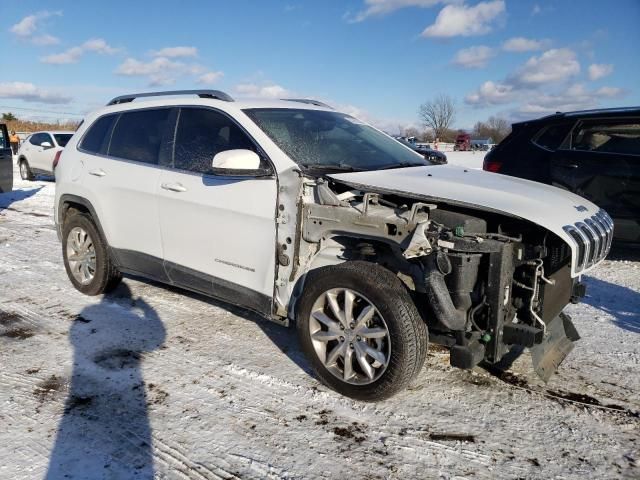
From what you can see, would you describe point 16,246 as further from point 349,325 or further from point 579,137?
point 579,137

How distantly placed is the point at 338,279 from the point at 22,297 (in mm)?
3591

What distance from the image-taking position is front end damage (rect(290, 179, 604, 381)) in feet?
9.49

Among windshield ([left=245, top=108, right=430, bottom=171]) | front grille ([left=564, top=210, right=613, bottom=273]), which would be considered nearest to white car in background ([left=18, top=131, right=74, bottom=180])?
windshield ([left=245, top=108, right=430, bottom=171])

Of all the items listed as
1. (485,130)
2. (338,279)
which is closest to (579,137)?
(338,279)

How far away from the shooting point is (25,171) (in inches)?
650

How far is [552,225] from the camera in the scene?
9.14ft

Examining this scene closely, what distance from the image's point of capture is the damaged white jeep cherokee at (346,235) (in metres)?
2.94

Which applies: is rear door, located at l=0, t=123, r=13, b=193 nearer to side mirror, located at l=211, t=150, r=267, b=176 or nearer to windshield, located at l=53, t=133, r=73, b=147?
windshield, located at l=53, t=133, r=73, b=147

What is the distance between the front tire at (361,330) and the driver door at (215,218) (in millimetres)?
463

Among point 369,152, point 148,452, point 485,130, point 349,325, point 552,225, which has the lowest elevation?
point 148,452

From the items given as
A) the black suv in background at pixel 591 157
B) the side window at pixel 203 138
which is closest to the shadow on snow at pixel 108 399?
the side window at pixel 203 138

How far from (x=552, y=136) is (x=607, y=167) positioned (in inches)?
29.6

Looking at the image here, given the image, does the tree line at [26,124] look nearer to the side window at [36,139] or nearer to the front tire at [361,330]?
the side window at [36,139]

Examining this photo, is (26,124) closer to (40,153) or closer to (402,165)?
(40,153)
